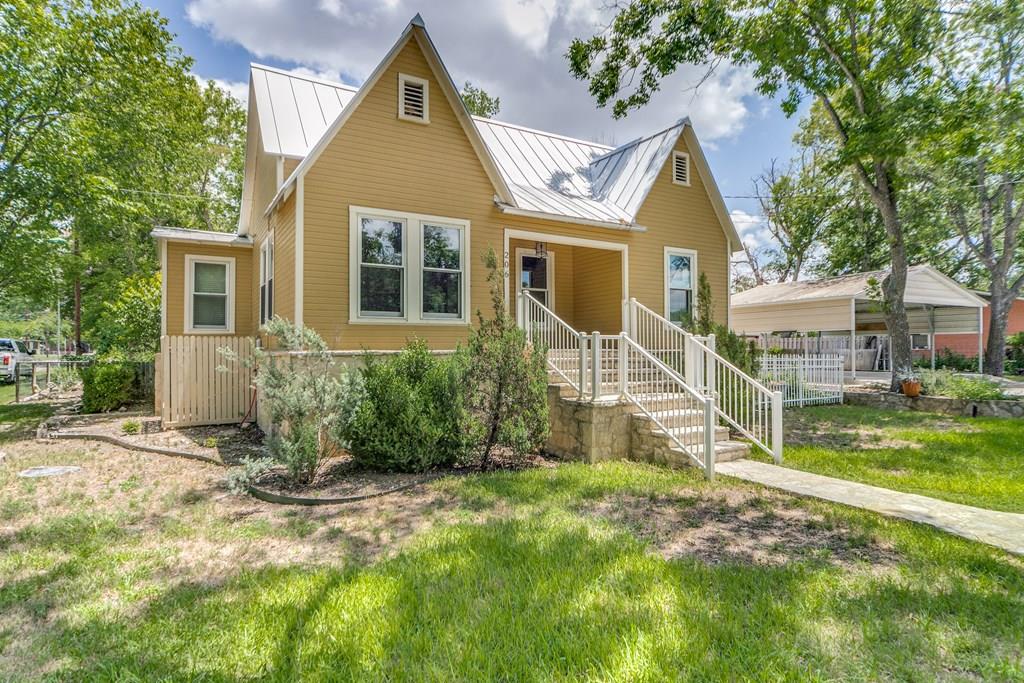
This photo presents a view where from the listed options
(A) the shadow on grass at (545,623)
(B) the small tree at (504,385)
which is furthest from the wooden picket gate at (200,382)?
(A) the shadow on grass at (545,623)

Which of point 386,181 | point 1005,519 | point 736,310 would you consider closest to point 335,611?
point 1005,519

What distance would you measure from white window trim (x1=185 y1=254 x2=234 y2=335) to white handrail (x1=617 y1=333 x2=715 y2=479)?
8.81m

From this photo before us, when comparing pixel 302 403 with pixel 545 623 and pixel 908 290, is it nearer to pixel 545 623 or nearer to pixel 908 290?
pixel 545 623

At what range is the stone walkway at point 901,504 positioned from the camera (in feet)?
14.3

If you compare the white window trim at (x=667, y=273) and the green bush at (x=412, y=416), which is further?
the white window trim at (x=667, y=273)

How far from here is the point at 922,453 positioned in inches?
302

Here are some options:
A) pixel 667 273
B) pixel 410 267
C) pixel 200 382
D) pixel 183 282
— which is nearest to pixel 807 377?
pixel 667 273

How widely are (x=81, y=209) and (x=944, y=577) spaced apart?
17701 mm

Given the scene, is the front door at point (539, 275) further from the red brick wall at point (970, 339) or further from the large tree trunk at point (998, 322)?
the red brick wall at point (970, 339)

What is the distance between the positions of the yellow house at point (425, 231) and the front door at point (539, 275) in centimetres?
3

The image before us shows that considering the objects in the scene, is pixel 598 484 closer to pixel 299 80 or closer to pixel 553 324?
pixel 553 324

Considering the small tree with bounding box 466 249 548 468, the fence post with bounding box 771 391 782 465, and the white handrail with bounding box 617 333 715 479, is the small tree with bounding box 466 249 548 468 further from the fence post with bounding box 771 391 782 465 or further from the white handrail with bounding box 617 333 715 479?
the fence post with bounding box 771 391 782 465

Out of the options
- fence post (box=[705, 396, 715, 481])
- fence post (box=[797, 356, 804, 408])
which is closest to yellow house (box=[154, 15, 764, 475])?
fence post (box=[705, 396, 715, 481])

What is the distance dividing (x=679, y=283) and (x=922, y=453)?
5496 millimetres
